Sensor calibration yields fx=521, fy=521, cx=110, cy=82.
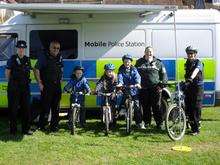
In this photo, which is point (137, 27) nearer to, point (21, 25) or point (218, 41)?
point (218, 41)

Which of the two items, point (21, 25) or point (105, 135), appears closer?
point (105, 135)

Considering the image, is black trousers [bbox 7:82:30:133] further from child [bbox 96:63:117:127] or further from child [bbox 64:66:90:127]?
child [bbox 96:63:117:127]

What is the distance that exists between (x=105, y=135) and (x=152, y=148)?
133 cm

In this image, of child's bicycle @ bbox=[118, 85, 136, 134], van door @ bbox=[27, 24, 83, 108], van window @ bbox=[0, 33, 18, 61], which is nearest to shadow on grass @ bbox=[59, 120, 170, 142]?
child's bicycle @ bbox=[118, 85, 136, 134]

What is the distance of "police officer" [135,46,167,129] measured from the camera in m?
10.8

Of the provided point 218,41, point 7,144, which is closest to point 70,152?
point 7,144

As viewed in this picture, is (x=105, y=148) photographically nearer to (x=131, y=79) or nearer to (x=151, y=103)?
(x=131, y=79)

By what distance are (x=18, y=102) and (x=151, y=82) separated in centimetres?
276

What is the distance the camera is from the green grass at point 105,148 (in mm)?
8656

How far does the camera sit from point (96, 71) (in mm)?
11938

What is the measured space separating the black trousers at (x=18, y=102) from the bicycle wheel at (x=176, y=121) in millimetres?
2793

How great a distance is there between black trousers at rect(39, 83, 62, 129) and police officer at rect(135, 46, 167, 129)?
5.82 feet

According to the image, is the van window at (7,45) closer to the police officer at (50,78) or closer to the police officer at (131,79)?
the police officer at (50,78)


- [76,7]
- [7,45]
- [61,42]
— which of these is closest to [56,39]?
[61,42]
